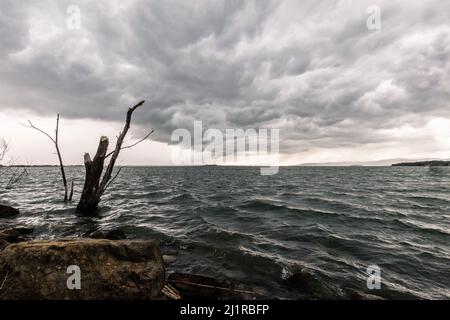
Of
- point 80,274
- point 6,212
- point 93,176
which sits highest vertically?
point 93,176

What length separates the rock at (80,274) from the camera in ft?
15.7

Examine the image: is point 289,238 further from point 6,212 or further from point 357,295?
point 6,212

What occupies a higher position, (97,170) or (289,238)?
(97,170)

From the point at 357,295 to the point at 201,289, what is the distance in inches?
188

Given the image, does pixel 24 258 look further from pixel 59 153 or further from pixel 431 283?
pixel 59 153

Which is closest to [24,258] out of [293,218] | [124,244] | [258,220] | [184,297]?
[124,244]

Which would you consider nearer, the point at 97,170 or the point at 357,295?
the point at 357,295

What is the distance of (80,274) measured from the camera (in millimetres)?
5031

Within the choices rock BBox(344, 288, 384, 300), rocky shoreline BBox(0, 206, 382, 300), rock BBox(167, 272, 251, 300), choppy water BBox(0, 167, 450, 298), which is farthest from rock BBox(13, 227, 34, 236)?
rock BBox(344, 288, 384, 300)

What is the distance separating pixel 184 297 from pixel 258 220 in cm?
1126

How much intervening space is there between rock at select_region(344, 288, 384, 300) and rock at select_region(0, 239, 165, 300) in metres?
5.79

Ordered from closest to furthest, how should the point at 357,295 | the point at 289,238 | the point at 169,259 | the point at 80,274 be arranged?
the point at 80,274 < the point at 357,295 < the point at 169,259 < the point at 289,238

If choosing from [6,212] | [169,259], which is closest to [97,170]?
[6,212]
